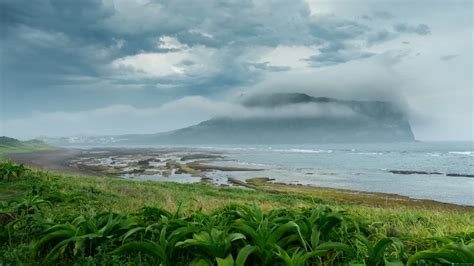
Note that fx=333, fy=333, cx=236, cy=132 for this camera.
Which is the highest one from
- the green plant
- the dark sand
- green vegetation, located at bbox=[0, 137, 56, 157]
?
the green plant

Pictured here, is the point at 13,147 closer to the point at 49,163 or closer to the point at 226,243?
the point at 49,163

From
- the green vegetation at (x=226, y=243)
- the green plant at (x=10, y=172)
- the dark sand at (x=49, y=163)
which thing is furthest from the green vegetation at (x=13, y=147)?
the green vegetation at (x=226, y=243)

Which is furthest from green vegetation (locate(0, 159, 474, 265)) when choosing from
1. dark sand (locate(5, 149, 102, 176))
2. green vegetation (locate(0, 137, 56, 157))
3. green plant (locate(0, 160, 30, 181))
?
green vegetation (locate(0, 137, 56, 157))

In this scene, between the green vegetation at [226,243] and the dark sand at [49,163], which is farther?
the dark sand at [49,163]

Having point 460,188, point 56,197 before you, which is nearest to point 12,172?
point 56,197

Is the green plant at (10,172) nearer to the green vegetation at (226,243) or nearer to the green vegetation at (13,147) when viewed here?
the green vegetation at (226,243)

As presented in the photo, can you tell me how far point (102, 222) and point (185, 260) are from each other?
1542 millimetres

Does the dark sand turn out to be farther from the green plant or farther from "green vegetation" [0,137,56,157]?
the green plant

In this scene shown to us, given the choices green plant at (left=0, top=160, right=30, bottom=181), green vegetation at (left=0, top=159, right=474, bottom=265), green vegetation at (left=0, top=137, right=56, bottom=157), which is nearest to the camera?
green vegetation at (left=0, top=159, right=474, bottom=265)

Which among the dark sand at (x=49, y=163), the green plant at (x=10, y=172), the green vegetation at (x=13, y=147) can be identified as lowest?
the dark sand at (x=49, y=163)

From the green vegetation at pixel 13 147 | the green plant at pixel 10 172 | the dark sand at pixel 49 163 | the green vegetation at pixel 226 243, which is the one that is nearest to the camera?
the green vegetation at pixel 226 243

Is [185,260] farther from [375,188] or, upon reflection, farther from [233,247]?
[375,188]

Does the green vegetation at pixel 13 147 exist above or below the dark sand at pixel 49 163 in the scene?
above

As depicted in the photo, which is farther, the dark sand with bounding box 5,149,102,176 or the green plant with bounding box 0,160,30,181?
the dark sand with bounding box 5,149,102,176
